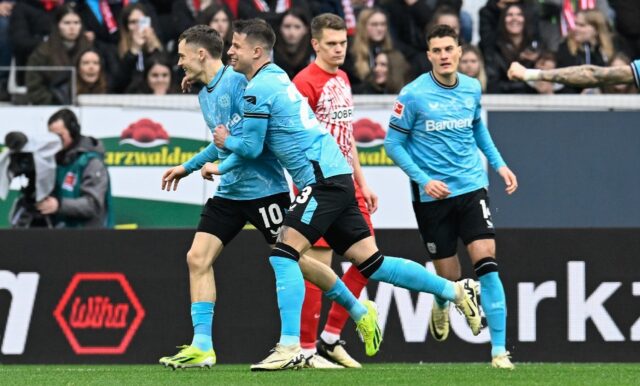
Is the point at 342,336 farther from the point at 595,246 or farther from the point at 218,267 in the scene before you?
the point at 595,246

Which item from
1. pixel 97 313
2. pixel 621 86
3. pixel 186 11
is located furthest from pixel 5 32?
pixel 621 86

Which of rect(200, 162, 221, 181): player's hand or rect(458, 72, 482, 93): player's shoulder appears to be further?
rect(458, 72, 482, 93): player's shoulder

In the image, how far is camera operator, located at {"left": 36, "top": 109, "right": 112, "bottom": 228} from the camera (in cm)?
1402

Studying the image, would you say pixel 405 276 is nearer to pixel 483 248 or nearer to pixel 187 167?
pixel 483 248

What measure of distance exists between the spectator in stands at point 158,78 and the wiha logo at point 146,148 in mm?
950

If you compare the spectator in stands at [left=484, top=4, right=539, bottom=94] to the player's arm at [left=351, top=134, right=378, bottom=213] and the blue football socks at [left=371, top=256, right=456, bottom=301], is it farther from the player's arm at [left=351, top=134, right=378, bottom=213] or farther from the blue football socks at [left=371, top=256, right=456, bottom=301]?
the blue football socks at [left=371, top=256, right=456, bottom=301]

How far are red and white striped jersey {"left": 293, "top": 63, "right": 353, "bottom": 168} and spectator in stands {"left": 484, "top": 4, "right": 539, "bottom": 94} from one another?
585 cm

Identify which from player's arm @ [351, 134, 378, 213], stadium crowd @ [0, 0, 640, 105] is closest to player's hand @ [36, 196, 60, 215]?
stadium crowd @ [0, 0, 640, 105]

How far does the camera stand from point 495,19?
16.8 meters

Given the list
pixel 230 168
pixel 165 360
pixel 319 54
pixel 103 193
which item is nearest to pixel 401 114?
pixel 319 54

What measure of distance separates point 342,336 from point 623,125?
457 cm

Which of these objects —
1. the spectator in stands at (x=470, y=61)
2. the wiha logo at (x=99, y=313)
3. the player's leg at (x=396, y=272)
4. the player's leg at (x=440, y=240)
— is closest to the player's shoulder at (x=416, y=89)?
the player's leg at (x=440, y=240)

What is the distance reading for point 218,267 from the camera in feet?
40.3

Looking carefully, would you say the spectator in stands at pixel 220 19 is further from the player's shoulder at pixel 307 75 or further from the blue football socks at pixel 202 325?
the blue football socks at pixel 202 325
